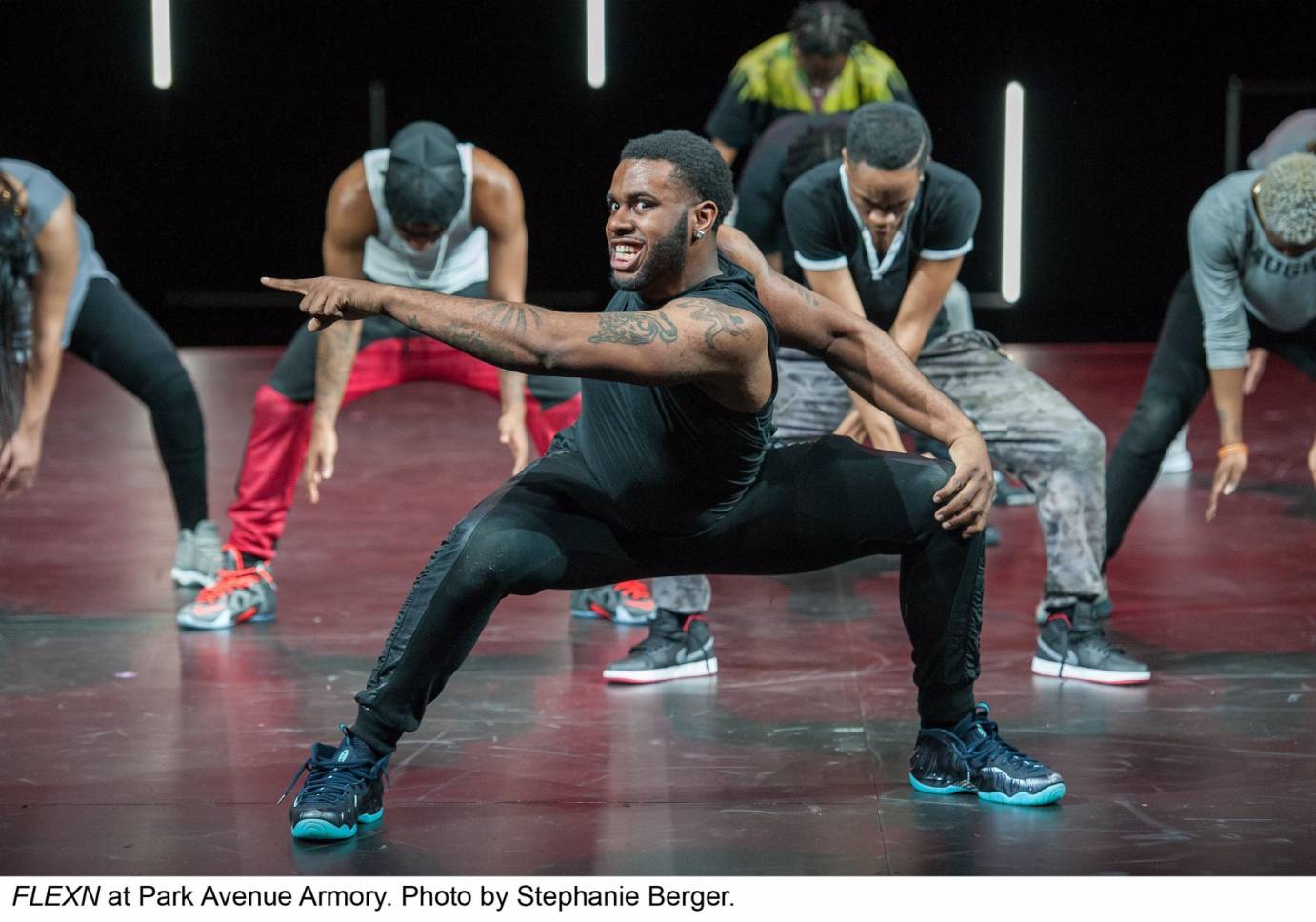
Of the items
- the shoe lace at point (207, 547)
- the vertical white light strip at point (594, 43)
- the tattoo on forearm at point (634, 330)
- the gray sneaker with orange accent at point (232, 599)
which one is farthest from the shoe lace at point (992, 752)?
the vertical white light strip at point (594, 43)

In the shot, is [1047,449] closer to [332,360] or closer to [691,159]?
[691,159]

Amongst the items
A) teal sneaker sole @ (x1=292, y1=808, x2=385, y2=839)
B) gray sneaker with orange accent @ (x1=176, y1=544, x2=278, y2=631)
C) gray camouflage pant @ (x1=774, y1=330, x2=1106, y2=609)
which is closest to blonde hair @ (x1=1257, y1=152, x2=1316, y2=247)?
gray camouflage pant @ (x1=774, y1=330, x2=1106, y2=609)

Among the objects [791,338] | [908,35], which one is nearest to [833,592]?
[791,338]

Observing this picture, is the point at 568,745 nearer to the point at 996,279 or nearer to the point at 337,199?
the point at 337,199

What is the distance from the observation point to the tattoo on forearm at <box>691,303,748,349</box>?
2.71 meters

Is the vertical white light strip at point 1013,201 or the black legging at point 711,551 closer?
the black legging at point 711,551

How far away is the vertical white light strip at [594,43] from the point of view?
30.7 feet

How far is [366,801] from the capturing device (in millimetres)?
2945

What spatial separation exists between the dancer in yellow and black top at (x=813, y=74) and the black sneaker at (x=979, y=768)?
2661mm

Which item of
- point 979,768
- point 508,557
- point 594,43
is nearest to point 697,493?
point 508,557

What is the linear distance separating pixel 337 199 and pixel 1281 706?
2.31m

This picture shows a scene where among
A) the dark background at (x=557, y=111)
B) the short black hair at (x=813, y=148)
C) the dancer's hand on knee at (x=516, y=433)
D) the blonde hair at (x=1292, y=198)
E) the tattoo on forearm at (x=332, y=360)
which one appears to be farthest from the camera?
the dark background at (x=557, y=111)

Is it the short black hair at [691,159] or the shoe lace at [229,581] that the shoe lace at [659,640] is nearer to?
the shoe lace at [229,581]

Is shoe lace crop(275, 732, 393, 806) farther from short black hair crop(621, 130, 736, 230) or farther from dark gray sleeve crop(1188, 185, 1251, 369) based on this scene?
dark gray sleeve crop(1188, 185, 1251, 369)
